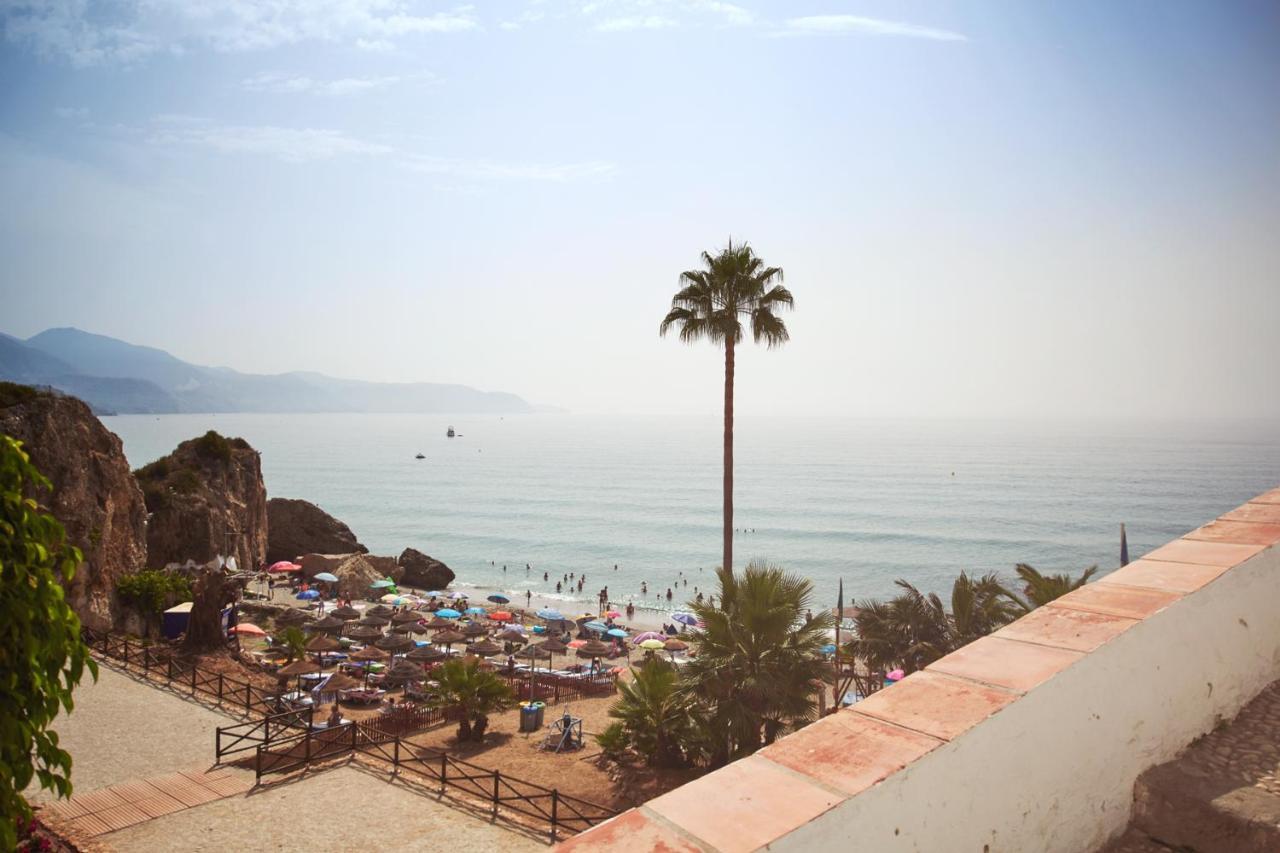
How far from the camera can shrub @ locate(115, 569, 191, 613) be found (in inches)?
1030

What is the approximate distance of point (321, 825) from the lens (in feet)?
32.7

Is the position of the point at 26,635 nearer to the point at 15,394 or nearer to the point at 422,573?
the point at 15,394

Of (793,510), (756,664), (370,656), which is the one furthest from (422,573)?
(793,510)

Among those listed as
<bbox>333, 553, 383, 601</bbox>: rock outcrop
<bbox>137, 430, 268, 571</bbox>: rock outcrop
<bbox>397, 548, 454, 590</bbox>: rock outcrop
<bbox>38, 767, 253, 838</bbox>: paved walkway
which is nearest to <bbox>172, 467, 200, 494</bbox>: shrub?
<bbox>137, 430, 268, 571</bbox>: rock outcrop

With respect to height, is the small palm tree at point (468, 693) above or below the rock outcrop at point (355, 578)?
above

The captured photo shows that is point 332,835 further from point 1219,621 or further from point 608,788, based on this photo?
point 1219,621

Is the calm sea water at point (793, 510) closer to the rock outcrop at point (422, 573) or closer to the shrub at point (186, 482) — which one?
the rock outcrop at point (422, 573)

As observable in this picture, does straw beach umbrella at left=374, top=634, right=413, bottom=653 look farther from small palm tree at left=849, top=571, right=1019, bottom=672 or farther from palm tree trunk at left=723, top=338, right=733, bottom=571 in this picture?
small palm tree at left=849, top=571, right=1019, bottom=672

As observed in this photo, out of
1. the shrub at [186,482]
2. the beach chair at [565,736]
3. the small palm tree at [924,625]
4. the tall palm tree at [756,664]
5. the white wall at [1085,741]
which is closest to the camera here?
the white wall at [1085,741]

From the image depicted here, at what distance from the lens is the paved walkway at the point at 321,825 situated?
9453mm

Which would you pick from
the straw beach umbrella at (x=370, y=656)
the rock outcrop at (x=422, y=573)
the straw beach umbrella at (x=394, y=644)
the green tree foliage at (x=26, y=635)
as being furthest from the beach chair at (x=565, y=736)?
the rock outcrop at (x=422, y=573)

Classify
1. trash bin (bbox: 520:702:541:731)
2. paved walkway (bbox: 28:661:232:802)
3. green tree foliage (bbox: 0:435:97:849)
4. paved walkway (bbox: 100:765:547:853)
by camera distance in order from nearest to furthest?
1. green tree foliage (bbox: 0:435:97:849)
2. paved walkway (bbox: 100:765:547:853)
3. paved walkway (bbox: 28:661:232:802)
4. trash bin (bbox: 520:702:541:731)

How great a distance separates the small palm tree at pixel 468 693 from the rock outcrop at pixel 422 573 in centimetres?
4345

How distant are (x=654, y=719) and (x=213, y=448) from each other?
138 feet
